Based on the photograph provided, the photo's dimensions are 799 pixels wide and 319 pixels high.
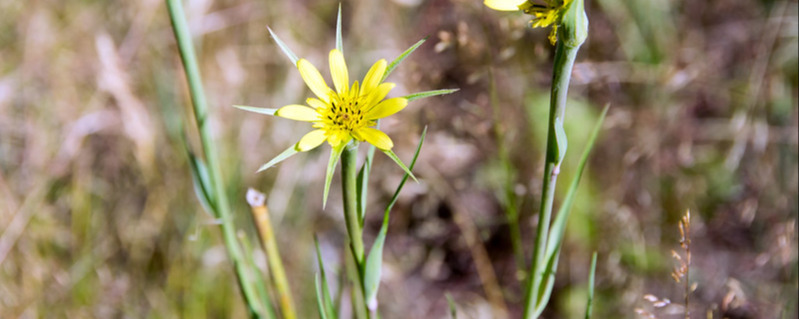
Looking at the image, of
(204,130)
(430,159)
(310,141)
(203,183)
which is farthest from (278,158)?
(430,159)

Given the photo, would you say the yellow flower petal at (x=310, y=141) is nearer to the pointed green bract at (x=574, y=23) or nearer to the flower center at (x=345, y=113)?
the flower center at (x=345, y=113)

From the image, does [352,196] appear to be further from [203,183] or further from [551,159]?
[203,183]

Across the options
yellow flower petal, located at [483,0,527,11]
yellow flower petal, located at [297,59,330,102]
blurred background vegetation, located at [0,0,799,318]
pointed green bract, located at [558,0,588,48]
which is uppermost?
yellow flower petal, located at [483,0,527,11]

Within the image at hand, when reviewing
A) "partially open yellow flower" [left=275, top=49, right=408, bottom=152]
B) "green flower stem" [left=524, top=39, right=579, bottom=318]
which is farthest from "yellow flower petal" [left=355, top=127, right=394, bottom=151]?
"green flower stem" [left=524, top=39, right=579, bottom=318]

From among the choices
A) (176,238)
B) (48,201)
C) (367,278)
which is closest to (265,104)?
(176,238)

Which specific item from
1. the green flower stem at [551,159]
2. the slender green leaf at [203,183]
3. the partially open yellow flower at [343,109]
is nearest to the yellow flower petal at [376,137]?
the partially open yellow flower at [343,109]

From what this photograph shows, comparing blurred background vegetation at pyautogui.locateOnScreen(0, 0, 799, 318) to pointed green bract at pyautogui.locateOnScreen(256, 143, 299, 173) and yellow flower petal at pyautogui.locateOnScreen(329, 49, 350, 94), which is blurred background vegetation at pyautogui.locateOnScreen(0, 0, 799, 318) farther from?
pointed green bract at pyautogui.locateOnScreen(256, 143, 299, 173)
